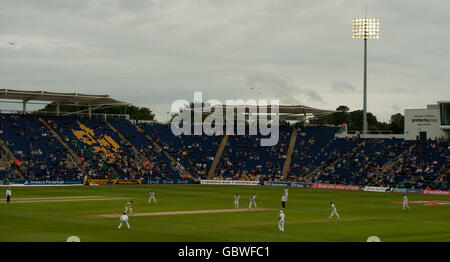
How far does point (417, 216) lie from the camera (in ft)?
160

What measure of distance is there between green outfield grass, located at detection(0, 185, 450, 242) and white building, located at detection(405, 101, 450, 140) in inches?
1296

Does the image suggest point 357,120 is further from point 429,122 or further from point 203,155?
point 429,122

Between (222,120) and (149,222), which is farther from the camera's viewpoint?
(222,120)

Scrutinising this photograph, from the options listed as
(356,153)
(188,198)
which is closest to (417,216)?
(188,198)

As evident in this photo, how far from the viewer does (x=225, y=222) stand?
43094 millimetres

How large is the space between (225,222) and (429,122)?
6226cm

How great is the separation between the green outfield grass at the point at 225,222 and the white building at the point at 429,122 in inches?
1296

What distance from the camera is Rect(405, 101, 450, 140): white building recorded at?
92581 millimetres

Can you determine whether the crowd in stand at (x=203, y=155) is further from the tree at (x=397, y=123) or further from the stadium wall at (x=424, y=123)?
the tree at (x=397, y=123)

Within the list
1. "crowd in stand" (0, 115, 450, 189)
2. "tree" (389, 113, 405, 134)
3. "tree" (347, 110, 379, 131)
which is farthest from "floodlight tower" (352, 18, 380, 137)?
"tree" (347, 110, 379, 131)

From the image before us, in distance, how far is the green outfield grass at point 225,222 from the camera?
35.6 metres

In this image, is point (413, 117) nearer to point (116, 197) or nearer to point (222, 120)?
point (222, 120)
